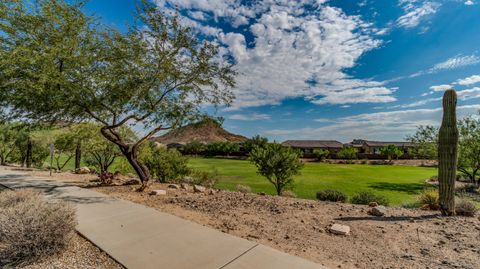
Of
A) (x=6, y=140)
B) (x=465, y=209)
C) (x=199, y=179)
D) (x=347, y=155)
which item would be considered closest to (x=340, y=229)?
(x=465, y=209)

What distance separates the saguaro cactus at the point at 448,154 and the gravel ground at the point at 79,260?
836cm

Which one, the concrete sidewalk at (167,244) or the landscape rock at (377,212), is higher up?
the landscape rock at (377,212)

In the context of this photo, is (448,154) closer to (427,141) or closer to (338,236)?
(338,236)

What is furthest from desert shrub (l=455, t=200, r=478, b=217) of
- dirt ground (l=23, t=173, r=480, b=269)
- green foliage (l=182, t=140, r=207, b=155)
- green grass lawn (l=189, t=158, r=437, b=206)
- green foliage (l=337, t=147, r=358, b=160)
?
green foliage (l=182, t=140, r=207, b=155)

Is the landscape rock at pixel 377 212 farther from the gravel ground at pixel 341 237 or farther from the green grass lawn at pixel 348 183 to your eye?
the green grass lawn at pixel 348 183

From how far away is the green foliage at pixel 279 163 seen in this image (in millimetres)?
14211

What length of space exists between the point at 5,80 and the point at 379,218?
12558 mm

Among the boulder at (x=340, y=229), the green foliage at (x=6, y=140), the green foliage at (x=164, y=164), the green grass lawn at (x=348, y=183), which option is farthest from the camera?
the green foliage at (x=6, y=140)

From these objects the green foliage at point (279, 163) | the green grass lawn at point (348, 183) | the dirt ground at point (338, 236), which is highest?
the green foliage at point (279, 163)

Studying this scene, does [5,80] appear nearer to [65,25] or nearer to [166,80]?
[65,25]

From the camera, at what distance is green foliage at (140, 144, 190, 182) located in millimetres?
15781

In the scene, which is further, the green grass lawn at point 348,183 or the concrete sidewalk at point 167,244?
the green grass lawn at point 348,183

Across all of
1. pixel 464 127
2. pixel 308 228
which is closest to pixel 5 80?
pixel 308 228

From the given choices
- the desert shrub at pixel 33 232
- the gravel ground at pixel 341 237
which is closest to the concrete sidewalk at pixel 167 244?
the gravel ground at pixel 341 237
